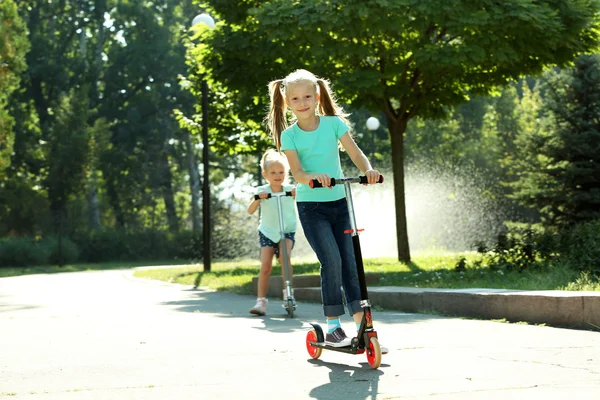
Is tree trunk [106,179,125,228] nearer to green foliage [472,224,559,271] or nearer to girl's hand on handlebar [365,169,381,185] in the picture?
green foliage [472,224,559,271]

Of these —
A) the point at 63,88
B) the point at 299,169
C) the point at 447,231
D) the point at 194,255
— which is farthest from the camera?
the point at 63,88

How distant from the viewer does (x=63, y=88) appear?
55.5 metres

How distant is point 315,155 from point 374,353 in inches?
54.9

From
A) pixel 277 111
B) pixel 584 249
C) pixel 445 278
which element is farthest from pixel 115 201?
pixel 277 111

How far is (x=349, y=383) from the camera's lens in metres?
5.50

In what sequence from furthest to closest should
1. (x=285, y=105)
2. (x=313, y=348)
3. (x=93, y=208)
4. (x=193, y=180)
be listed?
(x=193, y=180) → (x=93, y=208) → (x=285, y=105) → (x=313, y=348)

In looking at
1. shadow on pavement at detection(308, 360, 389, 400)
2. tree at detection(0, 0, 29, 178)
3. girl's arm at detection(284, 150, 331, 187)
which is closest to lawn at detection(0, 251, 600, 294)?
shadow on pavement at detection(308, 360, 389, 400)

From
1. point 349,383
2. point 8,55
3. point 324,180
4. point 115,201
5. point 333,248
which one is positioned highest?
point 8,55

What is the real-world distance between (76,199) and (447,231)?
28.3 meters

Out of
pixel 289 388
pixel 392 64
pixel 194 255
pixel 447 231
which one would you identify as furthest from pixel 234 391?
pixel 194 255

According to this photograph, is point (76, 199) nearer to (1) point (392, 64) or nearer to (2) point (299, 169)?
(1) point (392, 64)

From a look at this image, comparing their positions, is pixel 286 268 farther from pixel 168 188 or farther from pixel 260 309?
pixel 168 188

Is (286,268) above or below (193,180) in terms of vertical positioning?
below

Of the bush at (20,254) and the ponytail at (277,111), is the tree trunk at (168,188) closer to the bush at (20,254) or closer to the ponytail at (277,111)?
the bush at (20,254)
